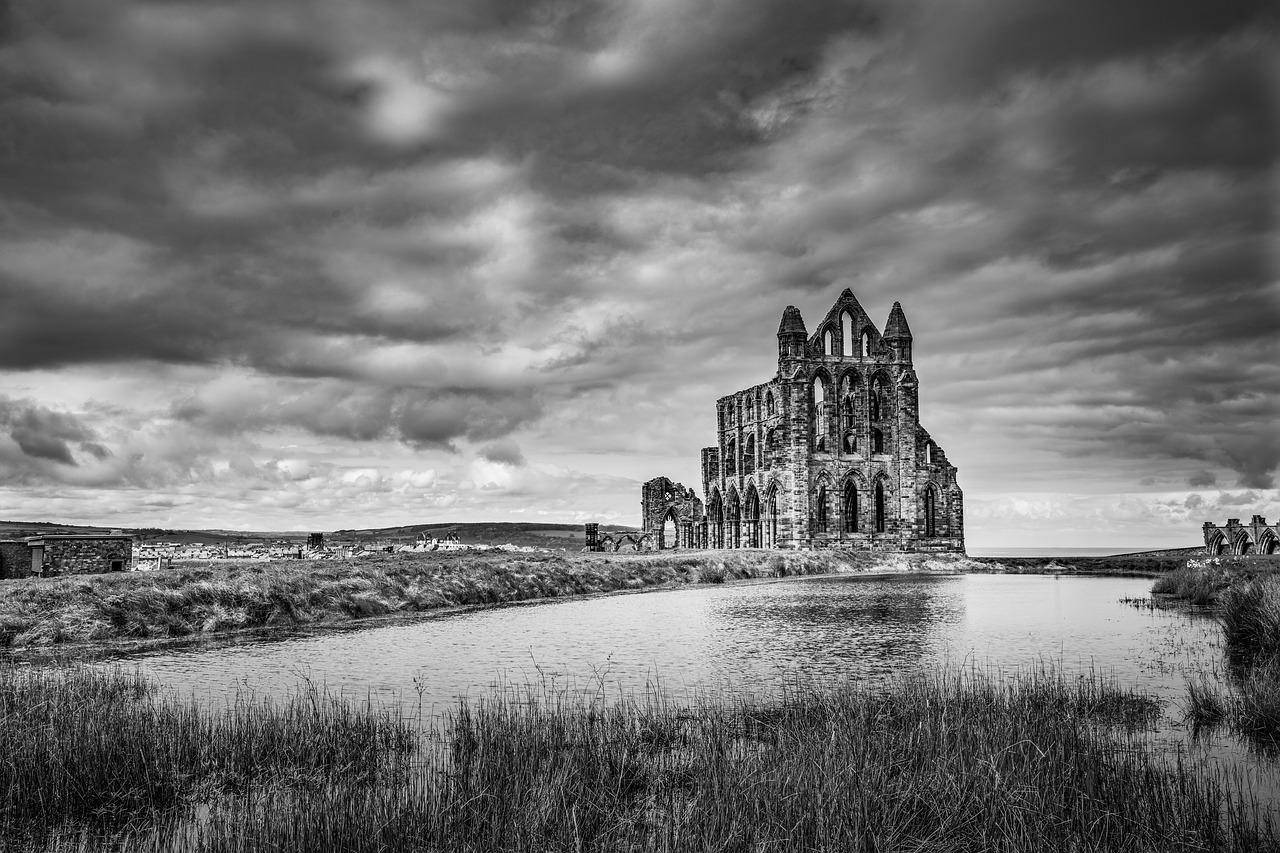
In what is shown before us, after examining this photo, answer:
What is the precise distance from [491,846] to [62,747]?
5472mm

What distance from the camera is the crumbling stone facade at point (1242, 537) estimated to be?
41.8 metres

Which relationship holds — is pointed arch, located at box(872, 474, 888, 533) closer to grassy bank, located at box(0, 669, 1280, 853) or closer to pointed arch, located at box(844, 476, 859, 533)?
pointed arch, located at box(844, 476, 859, 533)

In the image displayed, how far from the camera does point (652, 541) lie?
287 ft

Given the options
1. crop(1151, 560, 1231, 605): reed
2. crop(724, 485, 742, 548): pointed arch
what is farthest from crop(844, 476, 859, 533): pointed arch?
crop(1151, 560, 1231, 605): reed

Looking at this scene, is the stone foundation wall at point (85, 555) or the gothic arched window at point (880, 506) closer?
the stone foundation wall at point (85, 555)

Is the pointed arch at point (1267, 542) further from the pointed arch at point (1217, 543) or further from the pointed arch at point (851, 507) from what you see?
the pointed arch at point (851, 507)

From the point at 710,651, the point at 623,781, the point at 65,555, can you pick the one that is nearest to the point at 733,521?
the point at 65,555

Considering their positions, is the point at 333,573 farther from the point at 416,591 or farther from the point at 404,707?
the point at 404,707

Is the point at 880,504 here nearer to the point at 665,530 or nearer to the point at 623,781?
the point at 665,530

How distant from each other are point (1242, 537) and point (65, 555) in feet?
179

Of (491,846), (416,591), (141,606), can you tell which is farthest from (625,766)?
(416,591)

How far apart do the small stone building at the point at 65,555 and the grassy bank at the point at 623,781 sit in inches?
1071

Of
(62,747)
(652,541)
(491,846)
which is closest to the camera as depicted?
(491,846)

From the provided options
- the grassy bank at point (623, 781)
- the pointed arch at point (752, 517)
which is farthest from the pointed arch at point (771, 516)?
the grassy bank at point (623, 781)
